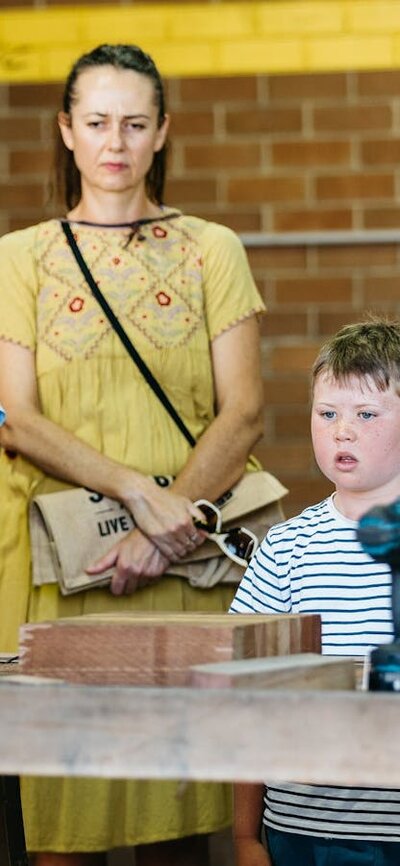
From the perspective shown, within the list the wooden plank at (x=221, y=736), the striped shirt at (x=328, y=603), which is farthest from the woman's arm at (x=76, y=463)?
the wooden plank at (x=221, y=736)

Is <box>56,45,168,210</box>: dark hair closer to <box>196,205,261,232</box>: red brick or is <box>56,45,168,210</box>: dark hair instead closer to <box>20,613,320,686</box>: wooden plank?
<box>196,205,261,232</box>: red brick

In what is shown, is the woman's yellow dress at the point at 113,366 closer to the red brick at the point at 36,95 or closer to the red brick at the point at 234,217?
the red brick at the point at 234,217

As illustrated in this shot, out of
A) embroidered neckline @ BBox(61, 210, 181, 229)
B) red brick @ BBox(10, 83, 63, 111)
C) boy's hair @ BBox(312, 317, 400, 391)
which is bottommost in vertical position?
boy's hair @ BBox(312, 317, 400, 391)

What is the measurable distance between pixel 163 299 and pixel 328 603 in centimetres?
99

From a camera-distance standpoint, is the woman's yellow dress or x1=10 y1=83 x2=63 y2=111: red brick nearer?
the woman's yellow dress

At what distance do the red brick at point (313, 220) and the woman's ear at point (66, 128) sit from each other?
148 centimetres

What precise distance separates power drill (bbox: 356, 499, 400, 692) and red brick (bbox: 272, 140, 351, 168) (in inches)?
123

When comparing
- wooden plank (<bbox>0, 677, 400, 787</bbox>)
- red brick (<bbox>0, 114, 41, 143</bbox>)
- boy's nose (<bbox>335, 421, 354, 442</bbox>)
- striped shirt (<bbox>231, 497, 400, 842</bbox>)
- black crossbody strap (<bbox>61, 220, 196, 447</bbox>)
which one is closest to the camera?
wooden plank (<bbox>0, 677, 400, 787</bbox>)

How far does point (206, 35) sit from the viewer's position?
15.6ft

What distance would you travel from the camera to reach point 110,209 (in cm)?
329

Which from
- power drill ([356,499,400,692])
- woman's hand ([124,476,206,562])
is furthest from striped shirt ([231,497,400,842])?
A: power drill ([356,499,400,692])

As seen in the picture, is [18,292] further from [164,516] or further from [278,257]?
[278,257]

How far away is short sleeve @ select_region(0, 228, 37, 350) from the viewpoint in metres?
3.20

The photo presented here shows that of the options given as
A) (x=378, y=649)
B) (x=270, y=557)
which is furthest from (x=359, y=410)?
(x=378, y=649)
